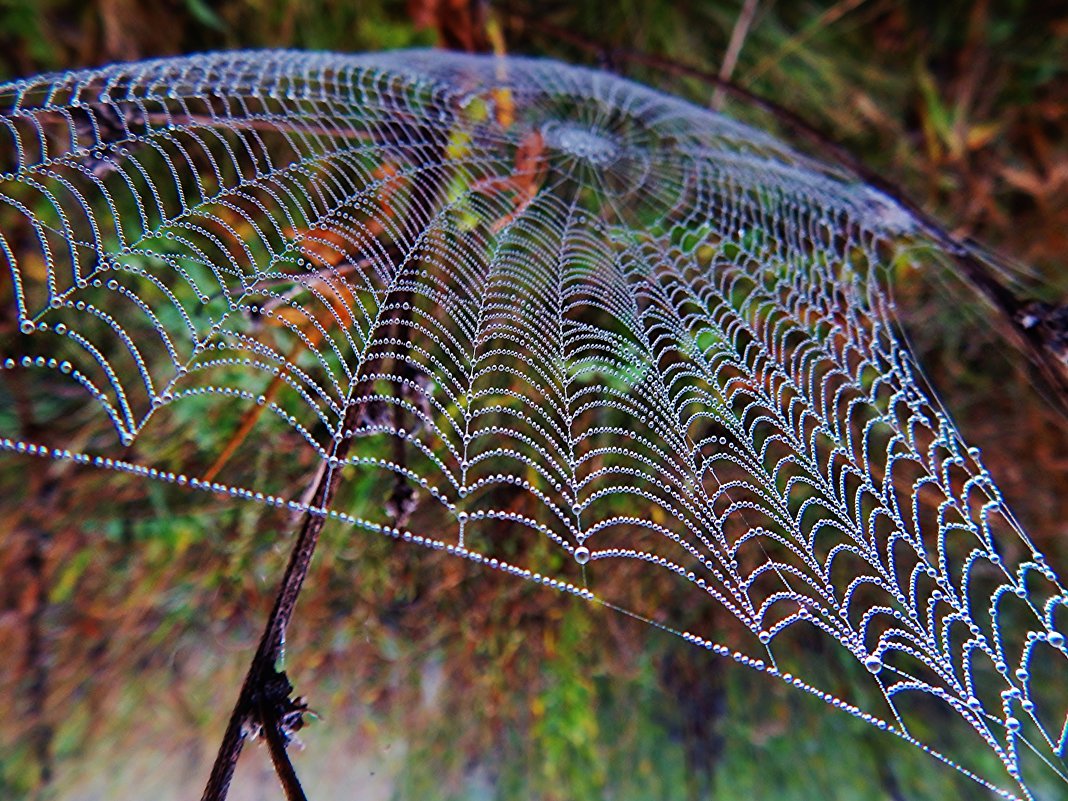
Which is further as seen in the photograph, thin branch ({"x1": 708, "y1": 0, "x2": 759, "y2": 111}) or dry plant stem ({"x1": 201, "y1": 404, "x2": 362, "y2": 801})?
thin branch ({"x1": 708, "y1": 0, "x2": 759, "y2": 111})

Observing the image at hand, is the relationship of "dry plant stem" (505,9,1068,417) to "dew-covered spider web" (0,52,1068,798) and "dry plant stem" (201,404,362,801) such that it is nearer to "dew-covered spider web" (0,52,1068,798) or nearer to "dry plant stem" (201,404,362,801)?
"dew-covered spider web" (0,52,1068,798)

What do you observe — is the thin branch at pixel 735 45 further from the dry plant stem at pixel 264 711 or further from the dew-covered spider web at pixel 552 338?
the dry plant stem at pixel 264 711

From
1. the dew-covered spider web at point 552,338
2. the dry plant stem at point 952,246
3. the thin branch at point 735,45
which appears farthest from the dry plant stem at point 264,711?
the thin branch at point 735,45

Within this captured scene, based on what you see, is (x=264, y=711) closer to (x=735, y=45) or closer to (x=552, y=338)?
(x=552, y=338)

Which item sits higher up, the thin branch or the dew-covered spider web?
the thin branch

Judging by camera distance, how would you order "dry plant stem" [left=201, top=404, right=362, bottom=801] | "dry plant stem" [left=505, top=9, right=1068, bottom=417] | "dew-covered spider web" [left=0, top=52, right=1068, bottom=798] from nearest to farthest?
"dry plant stem" [left=201, top=404, right=362, bottom=801]
"dry plant stem" [left=505, top=9, right=1068, bottom=417]
"dew-covered spider web" [left=0, top=52, right=1068, bottom=798]

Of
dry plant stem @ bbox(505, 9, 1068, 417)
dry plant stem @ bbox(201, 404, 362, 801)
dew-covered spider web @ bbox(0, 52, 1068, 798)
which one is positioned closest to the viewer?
dry plant stem @ bbox(201, 404, 362, 801)

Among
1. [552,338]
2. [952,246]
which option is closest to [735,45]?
[952,246]

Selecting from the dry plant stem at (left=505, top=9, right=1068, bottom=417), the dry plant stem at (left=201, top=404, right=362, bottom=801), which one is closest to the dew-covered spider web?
the dry plant stem at (left=505, top=9, right=1068, bottom=417)
